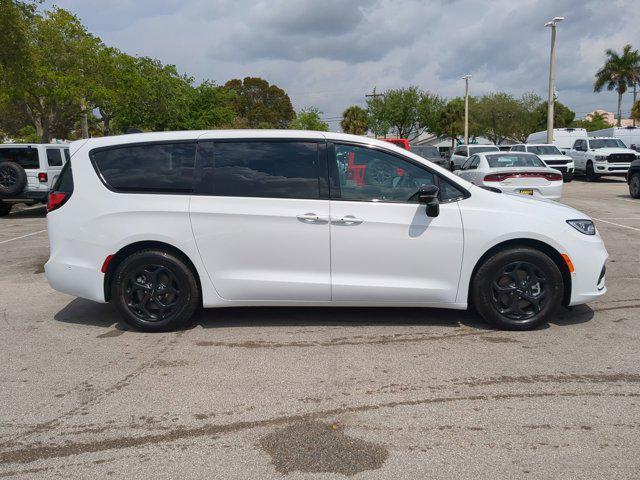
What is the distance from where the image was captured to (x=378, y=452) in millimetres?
3229

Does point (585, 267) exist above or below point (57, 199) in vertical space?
below

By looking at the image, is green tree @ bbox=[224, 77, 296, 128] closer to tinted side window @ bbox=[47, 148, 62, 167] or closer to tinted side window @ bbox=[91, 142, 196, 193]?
tinted side window @ bbox=[47, 148, 62, 167]

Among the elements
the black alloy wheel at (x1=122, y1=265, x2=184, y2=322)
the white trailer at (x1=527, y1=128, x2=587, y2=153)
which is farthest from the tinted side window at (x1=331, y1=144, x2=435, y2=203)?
the white trailer at (x1=527, y1=128, x2=587, y2=153)

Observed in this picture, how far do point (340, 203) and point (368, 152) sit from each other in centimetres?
56

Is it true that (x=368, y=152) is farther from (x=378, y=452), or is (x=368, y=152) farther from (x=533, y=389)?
(x=378, y=452)

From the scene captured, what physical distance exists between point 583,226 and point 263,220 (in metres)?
2.90

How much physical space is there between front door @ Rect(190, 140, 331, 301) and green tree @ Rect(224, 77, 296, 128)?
253 feet

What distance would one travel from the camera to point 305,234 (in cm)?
514

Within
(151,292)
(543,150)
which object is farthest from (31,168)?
(543,150)

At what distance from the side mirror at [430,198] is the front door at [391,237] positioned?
6 centimetres

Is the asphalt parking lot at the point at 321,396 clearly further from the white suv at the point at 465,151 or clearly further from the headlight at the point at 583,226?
the white suv at the point at 465,151

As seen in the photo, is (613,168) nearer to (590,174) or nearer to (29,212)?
(590,174)

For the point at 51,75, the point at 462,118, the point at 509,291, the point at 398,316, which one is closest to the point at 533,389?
the point at 509,291

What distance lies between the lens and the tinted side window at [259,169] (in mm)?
5219
